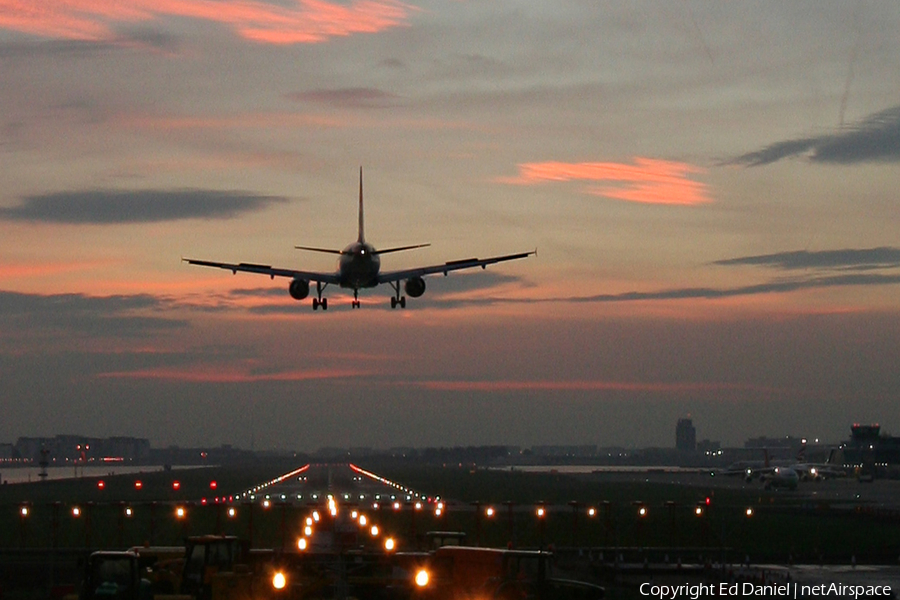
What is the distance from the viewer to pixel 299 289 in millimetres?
76375

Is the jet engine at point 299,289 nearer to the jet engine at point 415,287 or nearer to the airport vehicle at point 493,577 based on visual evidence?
the jet engine at point 415,287

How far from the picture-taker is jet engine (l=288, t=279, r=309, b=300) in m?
75.8

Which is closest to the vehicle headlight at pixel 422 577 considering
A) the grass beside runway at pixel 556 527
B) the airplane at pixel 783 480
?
the grass beside runway at pixel 556 527

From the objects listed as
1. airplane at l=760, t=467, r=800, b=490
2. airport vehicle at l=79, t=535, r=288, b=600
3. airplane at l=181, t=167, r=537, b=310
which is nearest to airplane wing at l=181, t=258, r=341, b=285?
airplane at l=181, t=167, r=537, b=310

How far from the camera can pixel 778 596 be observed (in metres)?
52.9

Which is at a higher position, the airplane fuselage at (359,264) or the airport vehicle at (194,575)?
the airplane fuselage at (359,264)

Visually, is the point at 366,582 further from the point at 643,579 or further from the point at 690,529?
the point at 690,529

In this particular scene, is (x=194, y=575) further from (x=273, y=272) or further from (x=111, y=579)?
(x=273, y=272)

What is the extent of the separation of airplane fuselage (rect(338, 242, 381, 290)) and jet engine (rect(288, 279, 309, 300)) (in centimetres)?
291

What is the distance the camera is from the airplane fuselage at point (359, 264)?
240ft

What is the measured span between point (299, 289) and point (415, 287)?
22.5 feet

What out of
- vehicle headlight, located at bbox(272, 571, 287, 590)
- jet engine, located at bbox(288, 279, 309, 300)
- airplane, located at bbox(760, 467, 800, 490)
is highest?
jet engine, located at bbox(288, 279, 309, 300)

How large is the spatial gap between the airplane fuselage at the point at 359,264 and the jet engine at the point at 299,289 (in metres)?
2.91

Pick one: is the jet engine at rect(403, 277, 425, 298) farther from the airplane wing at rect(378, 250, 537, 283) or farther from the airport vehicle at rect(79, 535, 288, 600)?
the airport vehicle at rect(79, 535, 288, 600)
